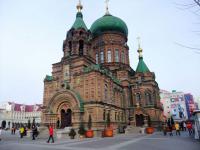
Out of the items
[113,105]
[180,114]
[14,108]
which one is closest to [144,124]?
[113,105]

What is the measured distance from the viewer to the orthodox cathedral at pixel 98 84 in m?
27.6

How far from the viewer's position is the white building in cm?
8666

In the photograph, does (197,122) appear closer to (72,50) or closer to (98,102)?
(98,102)

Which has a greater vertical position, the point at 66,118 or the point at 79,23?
the point at 79,23

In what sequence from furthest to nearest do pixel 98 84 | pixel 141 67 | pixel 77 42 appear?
pixel 141 67, pixel 77 42, pixel 98 84

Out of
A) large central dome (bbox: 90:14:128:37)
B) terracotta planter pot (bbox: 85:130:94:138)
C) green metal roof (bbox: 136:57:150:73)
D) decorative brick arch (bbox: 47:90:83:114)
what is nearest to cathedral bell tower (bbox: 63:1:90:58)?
decorative brick arch (bbox: 47:90:83:114)

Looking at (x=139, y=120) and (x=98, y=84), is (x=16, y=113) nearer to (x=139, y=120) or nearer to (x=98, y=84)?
(x=139, y=120)

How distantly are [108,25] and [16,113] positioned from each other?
69.5 metres

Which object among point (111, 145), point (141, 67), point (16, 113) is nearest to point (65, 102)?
point (111, 145)

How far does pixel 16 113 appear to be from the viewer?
89.4m

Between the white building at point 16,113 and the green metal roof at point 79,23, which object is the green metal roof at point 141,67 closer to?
the green metal roof at point 79,23

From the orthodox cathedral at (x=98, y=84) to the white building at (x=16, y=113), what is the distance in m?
60.5

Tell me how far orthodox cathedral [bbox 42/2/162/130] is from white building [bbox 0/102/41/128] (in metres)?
60.5

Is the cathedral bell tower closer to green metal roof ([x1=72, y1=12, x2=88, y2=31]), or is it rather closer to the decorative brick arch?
green metal roof ([x1=72, y1=12, x2=88, y2=31])
